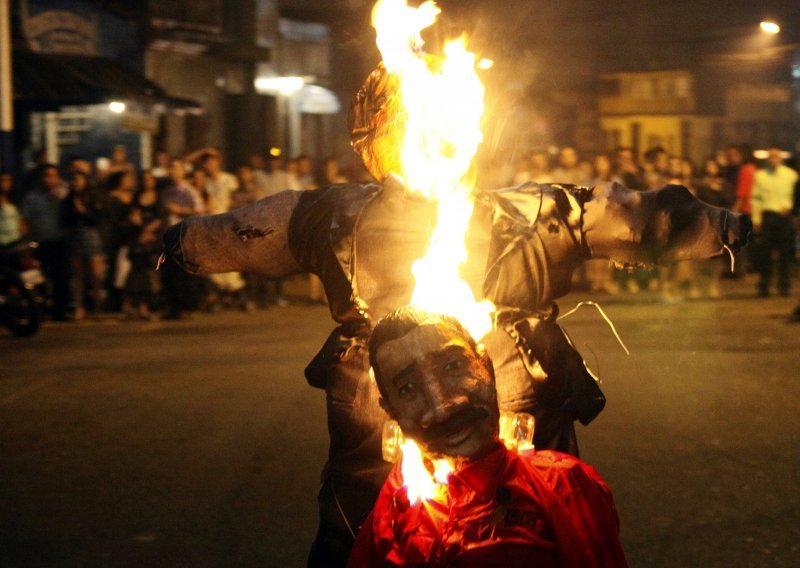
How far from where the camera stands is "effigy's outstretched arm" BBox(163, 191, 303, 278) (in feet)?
10.2

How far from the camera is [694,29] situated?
31.2m

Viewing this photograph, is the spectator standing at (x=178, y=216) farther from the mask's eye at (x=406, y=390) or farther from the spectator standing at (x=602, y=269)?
the mask's eye at (x=406, y=390)

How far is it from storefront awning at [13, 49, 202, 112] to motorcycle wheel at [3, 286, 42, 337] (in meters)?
5.26

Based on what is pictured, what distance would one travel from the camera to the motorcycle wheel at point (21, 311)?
38.8ft

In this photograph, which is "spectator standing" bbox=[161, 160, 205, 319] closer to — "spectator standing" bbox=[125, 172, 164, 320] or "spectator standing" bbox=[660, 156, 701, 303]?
"spectator standing" bbox=[125, 172, 164, 320]

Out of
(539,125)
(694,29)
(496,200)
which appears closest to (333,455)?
(496,200)

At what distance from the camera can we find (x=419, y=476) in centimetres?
247

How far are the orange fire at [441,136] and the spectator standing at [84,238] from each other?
10641mm

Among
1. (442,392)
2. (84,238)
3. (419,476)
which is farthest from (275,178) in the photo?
(442,392)

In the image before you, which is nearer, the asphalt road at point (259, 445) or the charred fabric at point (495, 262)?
the charred fabric at point (495, 262)

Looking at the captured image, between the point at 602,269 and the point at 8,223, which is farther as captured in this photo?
the point at 602,269

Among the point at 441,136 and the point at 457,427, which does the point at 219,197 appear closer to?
the point at 441,136

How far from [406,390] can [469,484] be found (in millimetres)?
207

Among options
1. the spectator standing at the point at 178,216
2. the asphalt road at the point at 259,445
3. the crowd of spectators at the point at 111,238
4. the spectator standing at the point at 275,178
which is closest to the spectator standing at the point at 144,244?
the crowd of spectators at the point at 111,238
